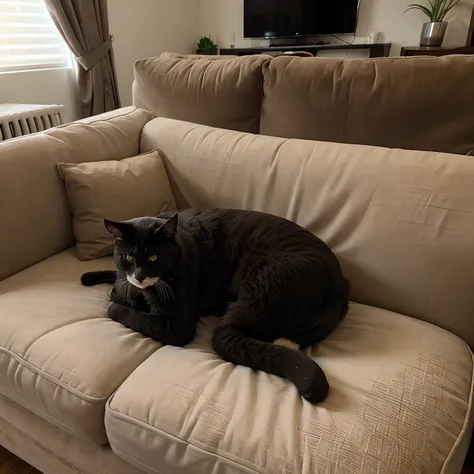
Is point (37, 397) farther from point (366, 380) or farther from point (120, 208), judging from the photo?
point (366, 380)

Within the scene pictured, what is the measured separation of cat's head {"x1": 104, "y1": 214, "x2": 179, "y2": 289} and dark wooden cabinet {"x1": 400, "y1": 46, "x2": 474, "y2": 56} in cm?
366

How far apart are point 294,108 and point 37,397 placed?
49.0 inches

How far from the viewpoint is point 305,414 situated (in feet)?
2.84

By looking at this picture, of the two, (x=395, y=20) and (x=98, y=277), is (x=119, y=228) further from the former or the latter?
(x=395, y=20)


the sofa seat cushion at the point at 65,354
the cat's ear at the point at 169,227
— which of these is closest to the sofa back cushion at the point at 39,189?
the sofa seat cushion at the point at 65,354

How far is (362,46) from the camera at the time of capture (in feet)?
13.9

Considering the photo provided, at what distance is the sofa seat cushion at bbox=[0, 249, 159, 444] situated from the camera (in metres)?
1.00

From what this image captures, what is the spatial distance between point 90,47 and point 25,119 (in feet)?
3.21

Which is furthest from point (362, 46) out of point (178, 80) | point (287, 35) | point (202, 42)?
point (178, 80)

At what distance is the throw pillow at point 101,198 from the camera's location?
147 cm

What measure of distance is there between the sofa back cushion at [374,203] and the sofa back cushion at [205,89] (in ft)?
0.51

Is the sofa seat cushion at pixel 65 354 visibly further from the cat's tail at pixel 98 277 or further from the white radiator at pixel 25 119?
the white radiator at pixel 25 119

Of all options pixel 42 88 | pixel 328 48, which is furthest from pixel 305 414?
pixel 328 48

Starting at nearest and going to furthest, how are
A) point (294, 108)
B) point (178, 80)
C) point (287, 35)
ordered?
point (294, 108)
point (178, 80)
point (287, 35)
